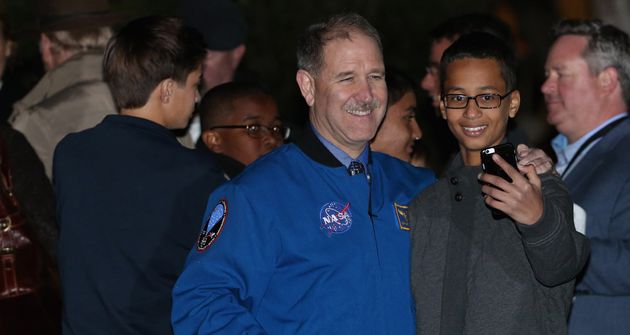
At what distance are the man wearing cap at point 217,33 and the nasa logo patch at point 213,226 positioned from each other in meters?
3.01

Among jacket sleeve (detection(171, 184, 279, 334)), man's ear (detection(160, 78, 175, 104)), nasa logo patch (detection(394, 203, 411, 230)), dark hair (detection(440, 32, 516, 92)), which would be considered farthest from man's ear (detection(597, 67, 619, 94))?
jacket sleeve (detection(171, 184, 279, 334))

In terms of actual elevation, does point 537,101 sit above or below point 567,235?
below

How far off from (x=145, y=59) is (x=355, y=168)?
119 cm

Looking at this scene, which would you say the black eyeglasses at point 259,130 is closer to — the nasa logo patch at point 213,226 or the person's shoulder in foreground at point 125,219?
the person's shoulder in foreground at point 125,219

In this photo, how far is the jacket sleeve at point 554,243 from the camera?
3607 mm

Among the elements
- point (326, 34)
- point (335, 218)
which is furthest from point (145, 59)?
point (335, 218)

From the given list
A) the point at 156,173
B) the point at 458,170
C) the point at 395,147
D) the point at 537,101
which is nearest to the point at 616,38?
the point at 395,147

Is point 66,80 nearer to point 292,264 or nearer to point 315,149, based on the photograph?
point 315,149

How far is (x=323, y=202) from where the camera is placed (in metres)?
3.79

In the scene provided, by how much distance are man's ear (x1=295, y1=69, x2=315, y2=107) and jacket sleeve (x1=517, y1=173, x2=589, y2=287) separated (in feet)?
3.17

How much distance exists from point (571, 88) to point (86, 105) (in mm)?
2662

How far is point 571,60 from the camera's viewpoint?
17.9 ft

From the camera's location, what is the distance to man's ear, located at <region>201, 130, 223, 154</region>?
17.4 ft

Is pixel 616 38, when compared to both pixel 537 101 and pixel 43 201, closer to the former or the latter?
pixel 43 201
